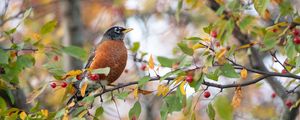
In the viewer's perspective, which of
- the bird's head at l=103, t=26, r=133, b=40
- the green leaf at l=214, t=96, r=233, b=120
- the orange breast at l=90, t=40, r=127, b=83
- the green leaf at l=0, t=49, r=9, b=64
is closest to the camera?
the green leaf at l=214, t=96, r=233, b=120

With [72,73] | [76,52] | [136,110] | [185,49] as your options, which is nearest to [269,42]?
[185,49]

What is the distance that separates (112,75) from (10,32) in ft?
3.48

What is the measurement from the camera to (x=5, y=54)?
3340 mm

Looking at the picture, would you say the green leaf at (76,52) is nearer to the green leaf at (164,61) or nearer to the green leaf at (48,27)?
the green leaf at (48,27)

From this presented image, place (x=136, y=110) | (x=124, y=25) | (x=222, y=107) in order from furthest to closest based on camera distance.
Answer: (x=124, y=25) → (x=136, y=110) → (x=222, y=107)

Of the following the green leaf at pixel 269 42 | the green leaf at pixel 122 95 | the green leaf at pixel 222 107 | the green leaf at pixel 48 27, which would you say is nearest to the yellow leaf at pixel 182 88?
the green leaf at pixel 122 95

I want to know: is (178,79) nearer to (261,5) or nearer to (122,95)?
(122,95)

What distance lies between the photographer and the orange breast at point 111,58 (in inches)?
170

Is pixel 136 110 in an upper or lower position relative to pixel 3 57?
lower

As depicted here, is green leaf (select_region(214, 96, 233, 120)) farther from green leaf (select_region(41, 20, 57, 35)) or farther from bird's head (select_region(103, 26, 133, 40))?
bird's head (select_region(103, 26, 133, 40))

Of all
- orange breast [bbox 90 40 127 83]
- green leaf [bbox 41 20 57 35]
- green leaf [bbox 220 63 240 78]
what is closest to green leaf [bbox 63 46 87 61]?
green leaf [bbox 41 20 57 35]

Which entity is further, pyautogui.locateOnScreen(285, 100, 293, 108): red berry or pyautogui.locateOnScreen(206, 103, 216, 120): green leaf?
pyautogui.locateOnScreen(285, 100, 293, 108): red berry

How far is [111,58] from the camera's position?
4.43m

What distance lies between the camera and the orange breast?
14.2ft
